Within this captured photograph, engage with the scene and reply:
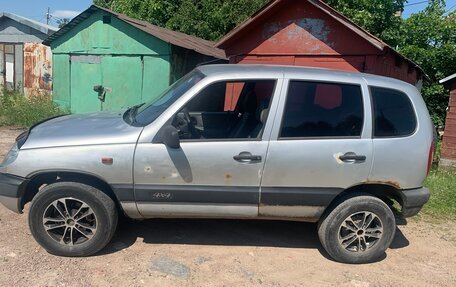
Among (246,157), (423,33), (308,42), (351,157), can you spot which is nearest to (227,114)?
(246,157)

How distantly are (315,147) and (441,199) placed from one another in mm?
3533

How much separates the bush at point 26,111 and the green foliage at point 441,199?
9802 millimetres

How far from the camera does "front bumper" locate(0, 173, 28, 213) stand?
3843 mm

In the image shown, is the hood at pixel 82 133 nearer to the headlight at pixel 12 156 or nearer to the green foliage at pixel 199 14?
the headlight at pixel 12 156

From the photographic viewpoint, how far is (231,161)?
3.88 metres

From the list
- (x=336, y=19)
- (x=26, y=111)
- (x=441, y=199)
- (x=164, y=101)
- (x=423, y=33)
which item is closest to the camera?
(x=164, y=101)

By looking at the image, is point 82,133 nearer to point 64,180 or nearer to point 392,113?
point 64,180

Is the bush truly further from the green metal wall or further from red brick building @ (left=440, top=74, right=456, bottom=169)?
red brick building @ (left=440, top=74, right=456, bottom=169)

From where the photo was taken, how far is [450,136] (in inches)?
392

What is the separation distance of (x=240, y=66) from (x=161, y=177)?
1386 mm

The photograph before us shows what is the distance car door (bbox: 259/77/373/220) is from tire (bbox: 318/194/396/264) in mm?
161

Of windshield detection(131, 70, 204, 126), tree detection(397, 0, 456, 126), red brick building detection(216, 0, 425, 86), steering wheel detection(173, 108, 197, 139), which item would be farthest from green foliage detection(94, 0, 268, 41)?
steering wheel detection(173, 108, 197, 139)

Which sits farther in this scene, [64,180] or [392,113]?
[392,113]

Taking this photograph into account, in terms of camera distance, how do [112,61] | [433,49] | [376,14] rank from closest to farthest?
[112,61] < [433,49] < [376,14]
